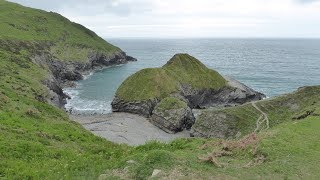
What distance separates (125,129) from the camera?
70.2m

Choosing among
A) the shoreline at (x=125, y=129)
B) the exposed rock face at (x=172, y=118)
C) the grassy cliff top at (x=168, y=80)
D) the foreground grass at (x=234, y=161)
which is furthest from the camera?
the grassy cliff top at (x=168, y=80)

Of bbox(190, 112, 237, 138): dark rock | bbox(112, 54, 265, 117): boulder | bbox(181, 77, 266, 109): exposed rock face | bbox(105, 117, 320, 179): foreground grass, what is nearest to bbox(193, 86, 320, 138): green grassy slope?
bbox(190, 112, 237, 138): dark rock

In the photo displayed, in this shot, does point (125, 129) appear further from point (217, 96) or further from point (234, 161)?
point (234, 161)

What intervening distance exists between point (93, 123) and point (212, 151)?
5083 cm

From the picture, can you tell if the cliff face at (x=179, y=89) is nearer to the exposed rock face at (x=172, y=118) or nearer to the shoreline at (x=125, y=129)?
the exposed rock face at (x=172, y=118)

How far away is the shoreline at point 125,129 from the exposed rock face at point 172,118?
116 cm

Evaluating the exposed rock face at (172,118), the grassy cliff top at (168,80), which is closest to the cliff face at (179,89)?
the grassy cliff top at (168,80)

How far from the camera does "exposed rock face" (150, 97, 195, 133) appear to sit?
72.9 metres

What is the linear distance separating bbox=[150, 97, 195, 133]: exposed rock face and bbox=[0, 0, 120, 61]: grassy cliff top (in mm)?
65840

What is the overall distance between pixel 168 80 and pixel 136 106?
521 inches

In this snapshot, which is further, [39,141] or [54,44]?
[54,44]

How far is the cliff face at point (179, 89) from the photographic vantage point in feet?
282

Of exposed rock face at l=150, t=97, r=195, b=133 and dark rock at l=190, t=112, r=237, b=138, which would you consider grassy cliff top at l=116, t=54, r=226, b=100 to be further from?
dark rock at l=190, t=112, r=237, b=138

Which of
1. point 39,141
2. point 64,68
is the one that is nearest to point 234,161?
point 39,141
